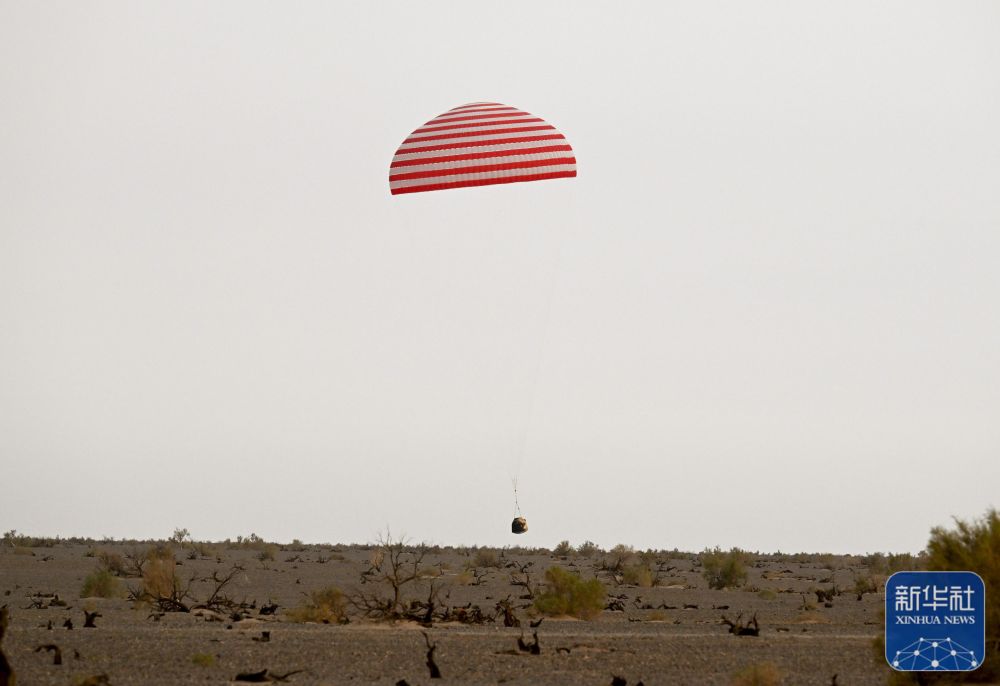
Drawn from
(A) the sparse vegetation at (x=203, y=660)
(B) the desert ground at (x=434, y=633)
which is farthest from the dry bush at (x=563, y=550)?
(A) the sparse vegetation at (x=203, y=660)

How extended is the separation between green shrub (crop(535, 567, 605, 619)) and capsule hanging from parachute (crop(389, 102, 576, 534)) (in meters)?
1.27

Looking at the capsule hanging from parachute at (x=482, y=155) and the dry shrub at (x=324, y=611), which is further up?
the capsule hanging from parachute at (x=482, y=155)

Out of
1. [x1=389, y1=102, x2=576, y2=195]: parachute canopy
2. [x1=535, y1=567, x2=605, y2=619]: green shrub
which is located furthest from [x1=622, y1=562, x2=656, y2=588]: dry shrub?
[x1=389, y1=102, x2=576, y2=195]: parachute canopy

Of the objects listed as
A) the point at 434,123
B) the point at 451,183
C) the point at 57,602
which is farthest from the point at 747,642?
the point at 57,602

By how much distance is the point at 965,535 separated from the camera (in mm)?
17375

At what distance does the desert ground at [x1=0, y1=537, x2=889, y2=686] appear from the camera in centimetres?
1800

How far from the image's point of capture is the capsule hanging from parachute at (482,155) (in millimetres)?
27469

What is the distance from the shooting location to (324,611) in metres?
25.4

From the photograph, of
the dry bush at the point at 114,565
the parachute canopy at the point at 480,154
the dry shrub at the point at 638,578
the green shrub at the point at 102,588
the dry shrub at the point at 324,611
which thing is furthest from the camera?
the dry bush at the point at 114,565

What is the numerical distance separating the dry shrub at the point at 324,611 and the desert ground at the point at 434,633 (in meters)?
0.04

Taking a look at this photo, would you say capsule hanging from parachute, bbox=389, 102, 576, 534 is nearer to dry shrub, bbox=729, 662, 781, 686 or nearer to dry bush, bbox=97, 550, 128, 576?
dry shrub, bbox=729, 662, 781, 686

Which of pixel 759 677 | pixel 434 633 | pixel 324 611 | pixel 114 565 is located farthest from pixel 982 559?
pixel 114 565

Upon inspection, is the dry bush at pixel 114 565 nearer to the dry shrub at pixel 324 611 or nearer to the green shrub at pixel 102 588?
the green shrub at pixel 102 588

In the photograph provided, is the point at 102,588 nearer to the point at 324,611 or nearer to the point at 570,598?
the point at 324,611
